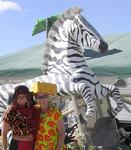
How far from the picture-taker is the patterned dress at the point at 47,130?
4.77m

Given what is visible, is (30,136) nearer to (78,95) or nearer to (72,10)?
(78,95)

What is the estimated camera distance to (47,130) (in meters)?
4.78

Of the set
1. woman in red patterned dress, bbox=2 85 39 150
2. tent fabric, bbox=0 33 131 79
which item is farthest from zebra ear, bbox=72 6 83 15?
woman in red patterned dress, bbox=2 85 39 150

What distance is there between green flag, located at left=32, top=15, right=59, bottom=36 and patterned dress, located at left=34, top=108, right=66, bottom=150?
3.69 meters

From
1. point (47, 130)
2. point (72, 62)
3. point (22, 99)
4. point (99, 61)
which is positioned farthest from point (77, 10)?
point (47, 130)

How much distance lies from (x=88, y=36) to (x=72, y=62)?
46 cm

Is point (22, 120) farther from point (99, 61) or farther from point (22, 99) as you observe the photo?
point (99, 61)

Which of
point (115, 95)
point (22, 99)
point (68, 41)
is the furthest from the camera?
point (68, 41)

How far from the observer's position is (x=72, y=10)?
24.8 feet

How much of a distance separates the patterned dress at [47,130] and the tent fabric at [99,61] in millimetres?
Answer: 4176

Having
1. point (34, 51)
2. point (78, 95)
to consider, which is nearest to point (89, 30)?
point (78, 95)

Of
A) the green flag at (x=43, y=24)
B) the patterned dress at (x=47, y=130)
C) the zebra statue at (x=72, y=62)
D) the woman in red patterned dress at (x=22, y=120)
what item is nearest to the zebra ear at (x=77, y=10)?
the zebra statue at (x=72, y=62)

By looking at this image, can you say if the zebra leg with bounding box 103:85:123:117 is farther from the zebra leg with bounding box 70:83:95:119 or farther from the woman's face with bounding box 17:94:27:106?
the woman's face with bounding box 17:94:27:106

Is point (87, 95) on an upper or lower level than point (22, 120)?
upper
